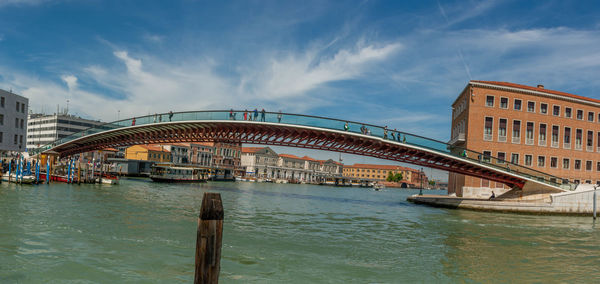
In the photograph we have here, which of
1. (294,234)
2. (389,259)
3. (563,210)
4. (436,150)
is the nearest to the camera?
(389,259)

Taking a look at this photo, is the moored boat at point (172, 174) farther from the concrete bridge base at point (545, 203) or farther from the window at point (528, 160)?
the window at point (528, 160)

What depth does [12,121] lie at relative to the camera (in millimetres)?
41625

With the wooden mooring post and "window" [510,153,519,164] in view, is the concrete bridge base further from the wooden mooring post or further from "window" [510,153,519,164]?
the wooden mooring post

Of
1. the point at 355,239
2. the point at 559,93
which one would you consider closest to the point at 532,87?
the point at 559,93

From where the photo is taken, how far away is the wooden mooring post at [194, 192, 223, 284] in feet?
15.9

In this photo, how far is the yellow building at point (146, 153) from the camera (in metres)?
80.9

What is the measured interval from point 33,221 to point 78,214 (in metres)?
2.40

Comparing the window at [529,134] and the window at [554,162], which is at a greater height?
the window at [529,134]

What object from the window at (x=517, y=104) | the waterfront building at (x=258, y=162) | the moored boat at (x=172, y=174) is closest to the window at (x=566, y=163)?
the window at (x=517, y=104)

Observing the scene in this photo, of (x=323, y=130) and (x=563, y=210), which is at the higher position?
(x=323, y=130)

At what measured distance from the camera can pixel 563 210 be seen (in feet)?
85.6

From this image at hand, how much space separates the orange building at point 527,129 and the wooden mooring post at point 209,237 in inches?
1344

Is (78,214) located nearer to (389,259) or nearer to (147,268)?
(147,268)

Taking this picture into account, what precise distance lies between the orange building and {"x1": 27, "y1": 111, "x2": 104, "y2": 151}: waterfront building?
282 ft
